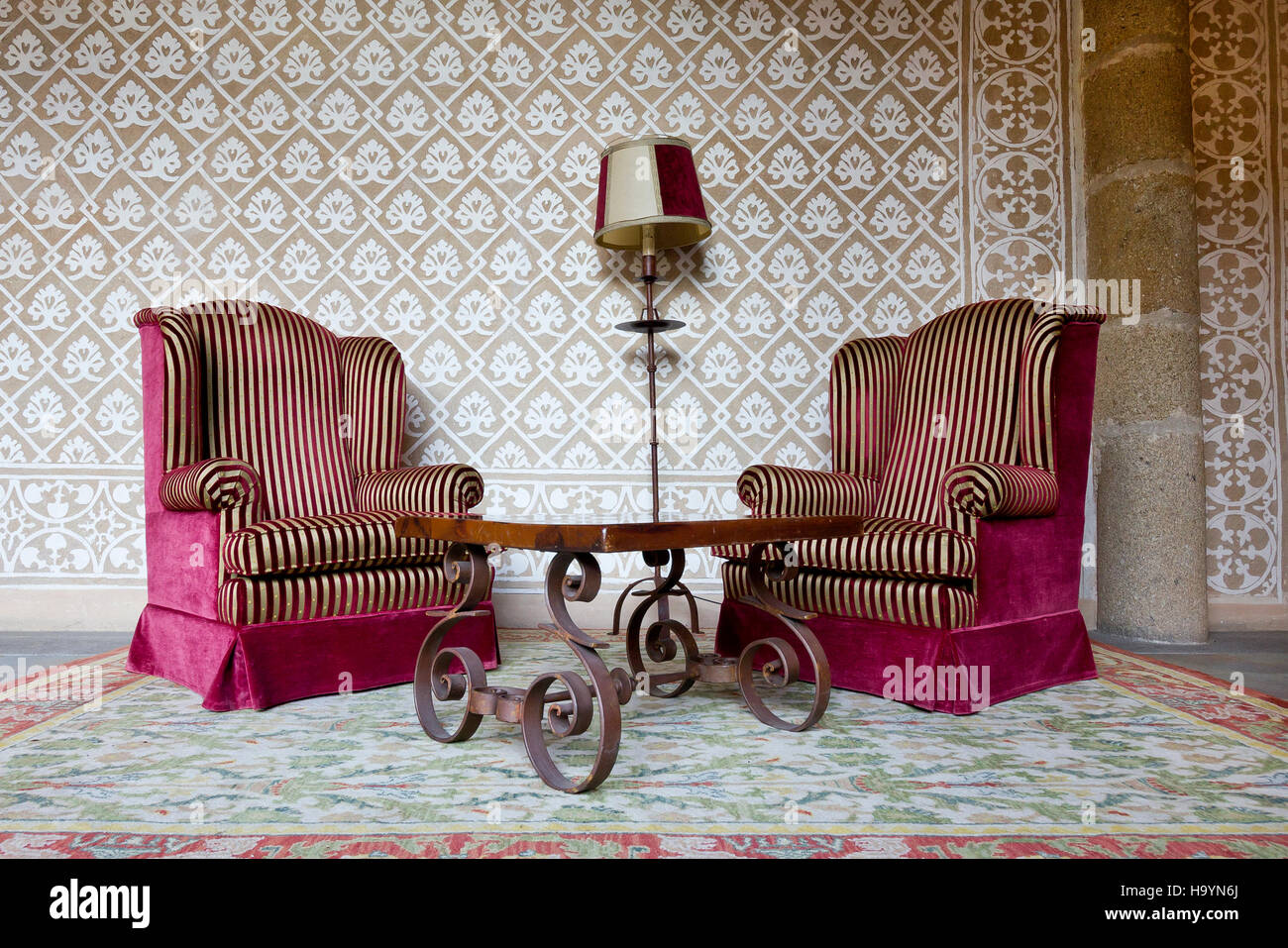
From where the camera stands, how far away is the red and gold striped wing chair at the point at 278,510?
7.97 ft

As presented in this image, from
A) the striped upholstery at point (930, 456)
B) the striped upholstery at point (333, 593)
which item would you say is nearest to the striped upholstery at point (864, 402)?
the striped upholstery at point (930, 456)

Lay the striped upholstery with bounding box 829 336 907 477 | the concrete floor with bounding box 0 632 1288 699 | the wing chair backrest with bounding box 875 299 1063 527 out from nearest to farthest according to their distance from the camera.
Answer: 1. the wing chair backrest with bounding box 875 299 1063 527
2. the concrete floor with bounding box 0 632 1288 699
3. the striped upholstery with bounding box 829 336 907 477

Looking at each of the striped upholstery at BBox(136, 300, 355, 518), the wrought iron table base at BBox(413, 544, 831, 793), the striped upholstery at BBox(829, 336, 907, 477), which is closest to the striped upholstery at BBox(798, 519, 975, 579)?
the wrought iron table base at BBox(413, 544, 831, 793)

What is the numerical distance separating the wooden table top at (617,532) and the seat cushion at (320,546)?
528mm

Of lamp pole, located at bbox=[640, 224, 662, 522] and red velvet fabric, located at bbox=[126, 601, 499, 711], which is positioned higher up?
lamp pole, located at bbox=[640, 224, 662, 522]

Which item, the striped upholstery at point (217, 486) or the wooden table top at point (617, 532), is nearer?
the wooden table top at point (617, 532)

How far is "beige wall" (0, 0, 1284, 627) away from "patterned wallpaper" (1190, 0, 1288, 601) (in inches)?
2.7

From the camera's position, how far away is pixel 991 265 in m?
3.82

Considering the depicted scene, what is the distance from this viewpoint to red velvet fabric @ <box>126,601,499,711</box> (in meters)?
2.38

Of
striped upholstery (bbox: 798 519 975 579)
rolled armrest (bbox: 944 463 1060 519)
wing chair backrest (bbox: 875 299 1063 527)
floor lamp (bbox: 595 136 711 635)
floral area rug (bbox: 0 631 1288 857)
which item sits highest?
floor lamp (bbox: 595 136 711 635)

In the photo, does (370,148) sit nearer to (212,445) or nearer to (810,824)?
(212,445)

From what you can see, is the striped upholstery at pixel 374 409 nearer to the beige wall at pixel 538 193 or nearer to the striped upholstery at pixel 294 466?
the striped upholstery at pixel 294 466

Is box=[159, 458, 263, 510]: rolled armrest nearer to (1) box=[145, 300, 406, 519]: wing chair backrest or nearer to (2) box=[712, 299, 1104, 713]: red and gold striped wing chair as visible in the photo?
(1) box=[145, 300, 406, 519]: wing chair backrest

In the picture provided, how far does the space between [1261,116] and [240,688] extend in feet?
15.8
